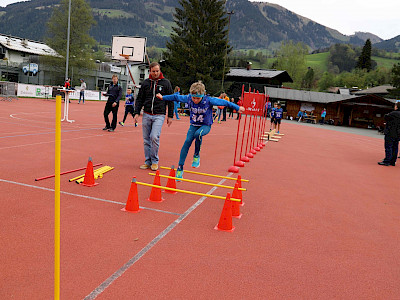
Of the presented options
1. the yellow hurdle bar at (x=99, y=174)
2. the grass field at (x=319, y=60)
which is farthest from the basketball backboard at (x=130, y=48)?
the grass field at (x=319, y=60)

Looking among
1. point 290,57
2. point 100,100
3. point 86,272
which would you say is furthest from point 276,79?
point 86,272

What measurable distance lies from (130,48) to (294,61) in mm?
76245

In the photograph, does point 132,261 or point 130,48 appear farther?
point 130,48

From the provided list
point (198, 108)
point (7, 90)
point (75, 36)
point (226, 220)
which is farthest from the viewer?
point (75, 36)

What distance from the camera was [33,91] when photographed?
3259cm

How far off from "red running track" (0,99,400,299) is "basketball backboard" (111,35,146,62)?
16.8 metres

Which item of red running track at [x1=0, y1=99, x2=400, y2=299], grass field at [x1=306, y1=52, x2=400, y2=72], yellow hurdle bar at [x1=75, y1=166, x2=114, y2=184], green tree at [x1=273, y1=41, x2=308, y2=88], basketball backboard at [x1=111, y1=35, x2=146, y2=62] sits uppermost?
grass field at [x1=306, y1=52, x2=400, y2=72]

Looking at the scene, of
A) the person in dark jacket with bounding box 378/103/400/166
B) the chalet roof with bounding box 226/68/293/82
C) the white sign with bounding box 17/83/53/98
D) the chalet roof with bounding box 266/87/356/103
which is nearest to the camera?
the person in dark jacket with bounding box 378/103/400/166

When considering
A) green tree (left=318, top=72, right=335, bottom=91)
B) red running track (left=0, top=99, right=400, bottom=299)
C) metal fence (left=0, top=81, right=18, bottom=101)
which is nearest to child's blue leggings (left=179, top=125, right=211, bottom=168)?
red running track (left=0, top=99, right=400, bottom=299)

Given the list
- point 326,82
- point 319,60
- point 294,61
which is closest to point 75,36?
point 294,61

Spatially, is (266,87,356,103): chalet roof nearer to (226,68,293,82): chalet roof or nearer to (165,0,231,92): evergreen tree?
(226,68,293,82): chalet roof

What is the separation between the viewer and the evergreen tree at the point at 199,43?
41719mm

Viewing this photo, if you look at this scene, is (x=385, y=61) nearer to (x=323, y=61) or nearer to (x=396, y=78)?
(x=323, y=61)

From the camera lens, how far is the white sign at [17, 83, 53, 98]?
103 feet
